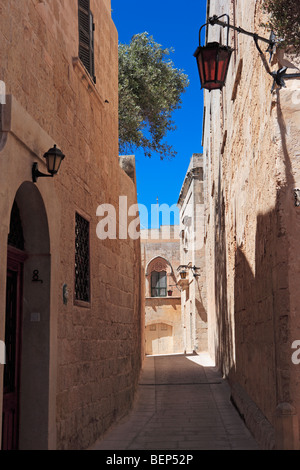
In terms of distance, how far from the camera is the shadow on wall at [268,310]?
15.2ft

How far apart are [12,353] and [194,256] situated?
17.8m

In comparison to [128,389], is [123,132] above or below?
above

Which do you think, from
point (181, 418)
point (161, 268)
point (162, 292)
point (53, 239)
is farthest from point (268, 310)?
point (161, 268)

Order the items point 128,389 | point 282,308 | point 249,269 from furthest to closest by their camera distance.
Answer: point 128,389 < point 249,269 < point 282,308

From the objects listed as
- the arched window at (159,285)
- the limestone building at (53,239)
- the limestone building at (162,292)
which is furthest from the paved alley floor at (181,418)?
the arched window at (159,285)

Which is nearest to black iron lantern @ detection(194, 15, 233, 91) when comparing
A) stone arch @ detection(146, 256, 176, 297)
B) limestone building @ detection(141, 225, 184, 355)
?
limestone building @ detection(141, 225, 184, 355)

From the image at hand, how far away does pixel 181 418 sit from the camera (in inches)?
327

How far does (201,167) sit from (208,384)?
13206mm

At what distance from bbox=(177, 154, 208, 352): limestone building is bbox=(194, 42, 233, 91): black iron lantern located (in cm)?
1567

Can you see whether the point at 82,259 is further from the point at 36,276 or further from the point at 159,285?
the point at 159,285

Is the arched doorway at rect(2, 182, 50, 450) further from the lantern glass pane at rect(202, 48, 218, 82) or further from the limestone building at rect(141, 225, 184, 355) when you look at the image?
the limestone building at rect(141, 225, 184, 355)

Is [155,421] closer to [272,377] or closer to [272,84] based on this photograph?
[272,377]

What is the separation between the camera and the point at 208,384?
37.9ft

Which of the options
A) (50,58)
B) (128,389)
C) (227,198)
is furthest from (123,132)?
(50,58)
